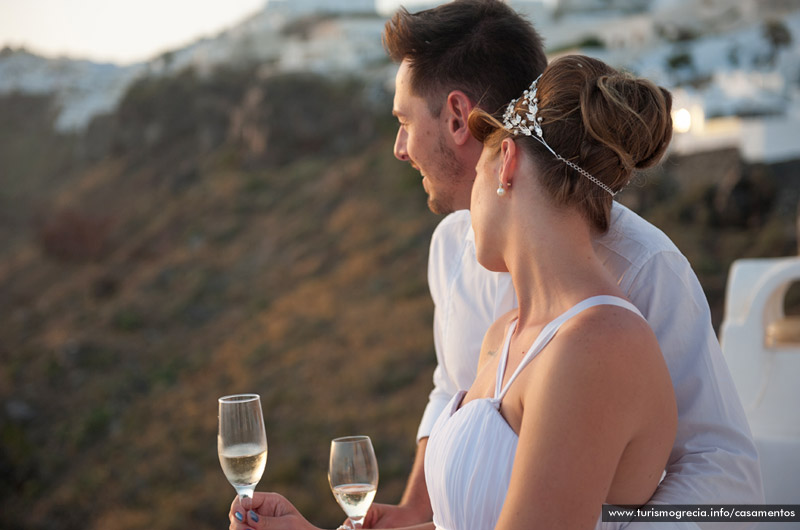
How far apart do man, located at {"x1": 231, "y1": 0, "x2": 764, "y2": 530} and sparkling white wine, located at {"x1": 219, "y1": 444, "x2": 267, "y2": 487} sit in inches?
2.1

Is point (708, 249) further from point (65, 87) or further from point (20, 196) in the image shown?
point (65, 87)

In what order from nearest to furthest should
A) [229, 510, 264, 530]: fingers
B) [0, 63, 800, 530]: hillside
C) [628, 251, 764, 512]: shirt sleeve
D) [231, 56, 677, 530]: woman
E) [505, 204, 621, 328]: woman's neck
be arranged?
1. [231, 56, 677, 530]: woman
2. [505, 204, 621, 328]: woman's neck
3. [628, 251, 764, 512]: shirt sleeve
4. [229, 510, 264, 530]: fingers
5. [0, 63, 800, 530]: hillside

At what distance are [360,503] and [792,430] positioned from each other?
194 centimetres

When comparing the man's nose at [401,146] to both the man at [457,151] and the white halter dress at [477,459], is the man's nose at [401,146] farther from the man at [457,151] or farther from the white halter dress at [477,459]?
the white halter dress at [477,459]

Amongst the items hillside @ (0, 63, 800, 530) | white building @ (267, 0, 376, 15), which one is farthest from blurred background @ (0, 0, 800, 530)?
white building @ (267, 0, 376, 15)

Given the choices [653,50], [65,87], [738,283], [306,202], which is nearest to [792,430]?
[738,283]

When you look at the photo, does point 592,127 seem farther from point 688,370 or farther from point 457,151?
point 457,151

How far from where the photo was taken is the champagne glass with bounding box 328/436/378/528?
1.87 meters

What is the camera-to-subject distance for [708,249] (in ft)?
45.6

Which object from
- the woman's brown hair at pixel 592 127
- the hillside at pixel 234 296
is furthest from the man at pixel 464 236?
the hillside at pixel 234 296

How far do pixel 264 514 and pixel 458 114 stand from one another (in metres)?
1.15

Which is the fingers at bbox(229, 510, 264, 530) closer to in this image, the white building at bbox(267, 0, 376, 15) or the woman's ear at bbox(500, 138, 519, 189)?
the woman's ear at bbox(500, 138, 519, 189)

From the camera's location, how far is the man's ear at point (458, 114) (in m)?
2.12

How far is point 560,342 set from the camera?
4.19ft
